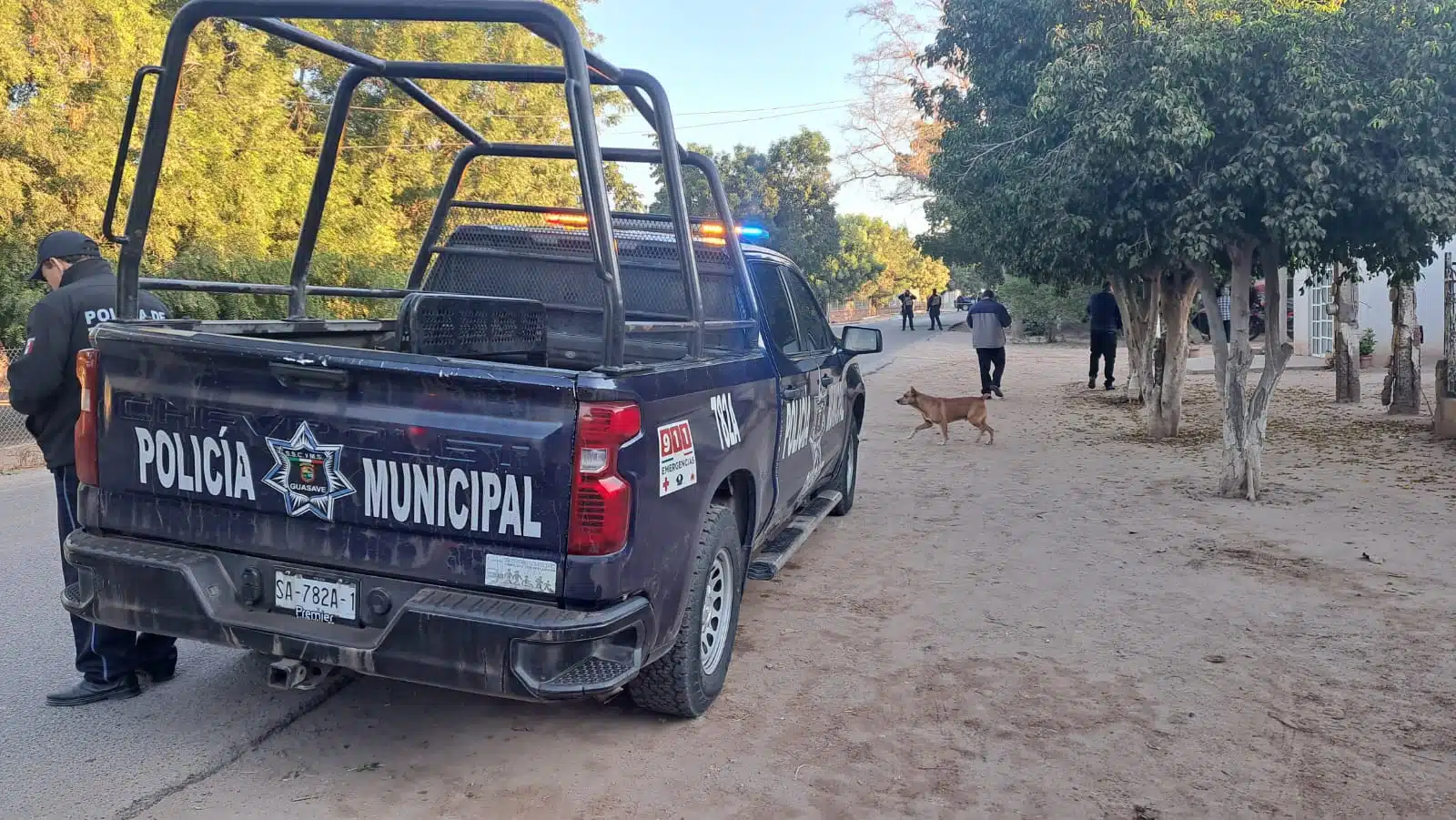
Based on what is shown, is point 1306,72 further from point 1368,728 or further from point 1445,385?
point 1445,385

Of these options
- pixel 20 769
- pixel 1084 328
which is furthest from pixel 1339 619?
pixel 1084 328

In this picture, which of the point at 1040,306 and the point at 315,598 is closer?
the point at 315,598

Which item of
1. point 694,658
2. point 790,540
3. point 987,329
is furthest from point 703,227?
point 987,329

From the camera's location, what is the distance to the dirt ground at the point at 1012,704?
11.7ft

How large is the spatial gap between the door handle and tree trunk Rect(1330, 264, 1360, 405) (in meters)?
14.5

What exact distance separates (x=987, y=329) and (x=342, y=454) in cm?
1435

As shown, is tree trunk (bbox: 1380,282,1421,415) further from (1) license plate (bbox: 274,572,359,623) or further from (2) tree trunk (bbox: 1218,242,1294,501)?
(1) license plate (bbox: 274,572,359,623)

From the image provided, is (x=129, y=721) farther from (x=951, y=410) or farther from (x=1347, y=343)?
(x=1347, y=343)

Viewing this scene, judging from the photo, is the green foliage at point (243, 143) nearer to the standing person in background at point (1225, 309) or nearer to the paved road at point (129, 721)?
the paved road at point (129, 721)

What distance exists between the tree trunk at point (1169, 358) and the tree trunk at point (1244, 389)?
2913 mm

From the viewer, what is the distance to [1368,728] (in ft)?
13.7

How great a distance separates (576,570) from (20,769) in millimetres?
2015

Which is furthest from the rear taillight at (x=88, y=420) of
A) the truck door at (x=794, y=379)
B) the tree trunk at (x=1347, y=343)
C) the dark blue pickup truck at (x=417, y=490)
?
the tree trunk at (x=1347, y=343)

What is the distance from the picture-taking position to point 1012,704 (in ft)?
14.5
